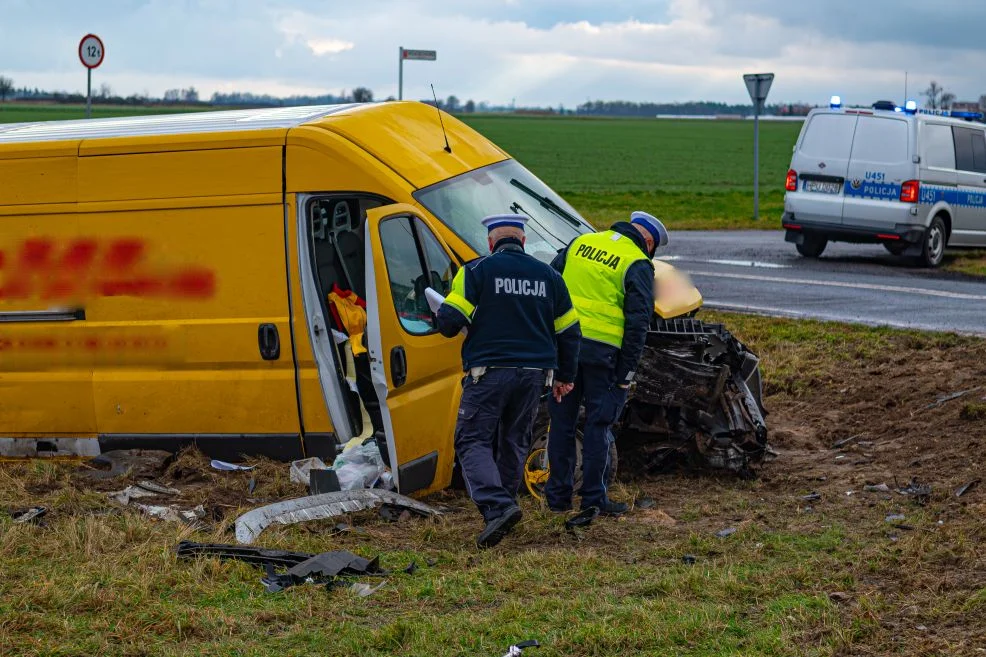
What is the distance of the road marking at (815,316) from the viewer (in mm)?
11680

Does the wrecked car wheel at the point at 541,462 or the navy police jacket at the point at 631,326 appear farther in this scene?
the wrecked car wheel at the point at 541,462

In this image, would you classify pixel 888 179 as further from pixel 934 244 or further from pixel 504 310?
pixel 504 310

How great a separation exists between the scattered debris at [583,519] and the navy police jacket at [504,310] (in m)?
0.77

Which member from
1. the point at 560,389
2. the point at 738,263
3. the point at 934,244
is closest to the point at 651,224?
the point at 560,389

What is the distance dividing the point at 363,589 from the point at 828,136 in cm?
1381

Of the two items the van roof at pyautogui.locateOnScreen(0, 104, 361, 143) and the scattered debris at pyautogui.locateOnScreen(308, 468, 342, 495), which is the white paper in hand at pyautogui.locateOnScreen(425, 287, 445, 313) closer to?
the scattered debris at pyautogui.locateOnScreen(308, 468, 342, 495)

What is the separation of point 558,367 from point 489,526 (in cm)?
94

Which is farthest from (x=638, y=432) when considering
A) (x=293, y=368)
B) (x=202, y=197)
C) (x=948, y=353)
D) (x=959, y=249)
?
(x=959, y=249)

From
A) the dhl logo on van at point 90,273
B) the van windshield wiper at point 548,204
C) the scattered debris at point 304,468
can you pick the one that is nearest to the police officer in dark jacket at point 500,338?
the scattered debris at point 304,468

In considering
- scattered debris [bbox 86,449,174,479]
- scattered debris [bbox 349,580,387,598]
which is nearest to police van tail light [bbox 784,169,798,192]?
scattered debris [bbox 86,449,174,479]

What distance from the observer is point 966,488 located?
267 inches

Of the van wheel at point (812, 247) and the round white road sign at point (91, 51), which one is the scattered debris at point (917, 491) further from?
the round white road sign at point (91, 51)

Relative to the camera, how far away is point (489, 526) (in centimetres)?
607

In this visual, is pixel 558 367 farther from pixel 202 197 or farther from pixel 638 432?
pixel 202 197
